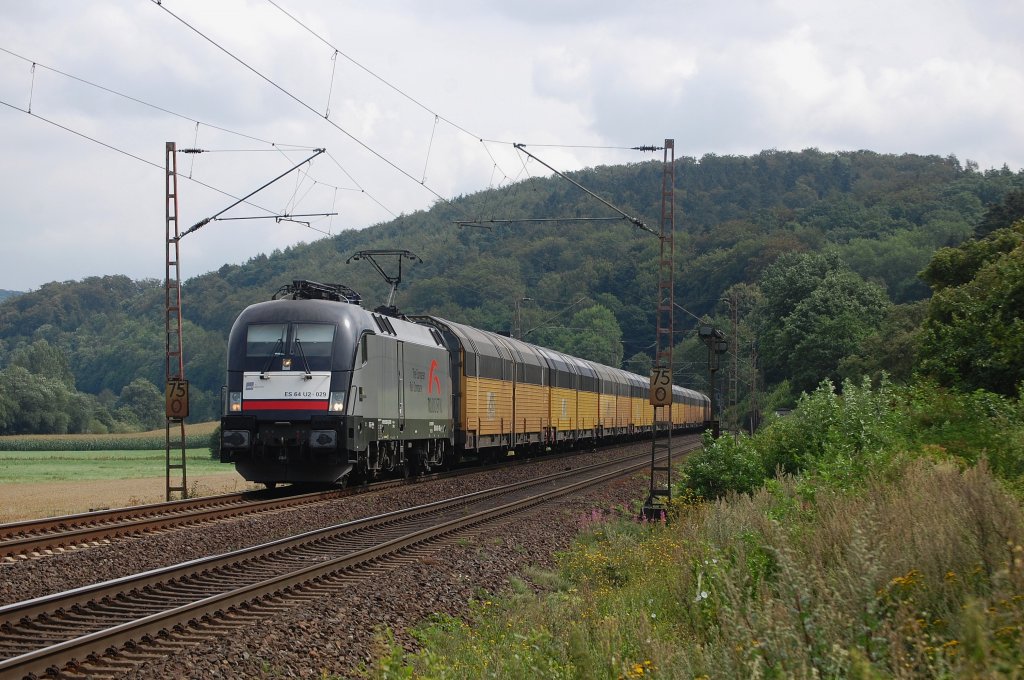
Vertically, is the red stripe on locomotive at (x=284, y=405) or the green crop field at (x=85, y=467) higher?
the red stripe on locomotive at (x=284, y=405)

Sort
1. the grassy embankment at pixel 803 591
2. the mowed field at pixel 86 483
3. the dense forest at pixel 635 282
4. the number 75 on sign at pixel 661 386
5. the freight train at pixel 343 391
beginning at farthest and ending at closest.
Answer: the dense forest at pixel 635 282, the mowed field at pixel 86 483, the number 75 on sign at pixel 661 386, the freight train at pixel 343 391, the grassy embankment at pixel 803 591

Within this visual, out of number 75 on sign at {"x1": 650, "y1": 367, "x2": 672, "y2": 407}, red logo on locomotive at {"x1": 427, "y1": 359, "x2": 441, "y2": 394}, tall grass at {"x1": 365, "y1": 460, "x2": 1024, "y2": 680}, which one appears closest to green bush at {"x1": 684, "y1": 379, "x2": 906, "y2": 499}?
number 75 on sign at {"x1": 650, "y1": 367, "x2": 672, "y2": 407}

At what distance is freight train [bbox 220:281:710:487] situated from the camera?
67.2 ft

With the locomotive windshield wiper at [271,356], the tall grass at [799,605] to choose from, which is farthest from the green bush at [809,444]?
the locomotive windshield wiper at [271,356]

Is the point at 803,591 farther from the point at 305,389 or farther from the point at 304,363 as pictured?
the point at 304,363

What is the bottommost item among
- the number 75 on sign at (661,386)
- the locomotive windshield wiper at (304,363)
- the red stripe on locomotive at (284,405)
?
the red stripe on locomotive at (284,405)

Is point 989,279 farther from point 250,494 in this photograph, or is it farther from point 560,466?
point 250,494

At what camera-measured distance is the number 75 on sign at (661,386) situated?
2075cm

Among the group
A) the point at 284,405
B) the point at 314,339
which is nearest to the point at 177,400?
the point at 284,405

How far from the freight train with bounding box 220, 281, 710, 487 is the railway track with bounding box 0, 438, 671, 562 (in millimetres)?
913

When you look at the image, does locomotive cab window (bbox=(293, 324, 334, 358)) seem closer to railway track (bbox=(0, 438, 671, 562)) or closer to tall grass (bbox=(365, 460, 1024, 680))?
railway track (bbox=(0, 438, 671, 562))

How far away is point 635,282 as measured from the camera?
128625 millimetres

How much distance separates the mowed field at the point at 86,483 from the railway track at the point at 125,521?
260 centimetres

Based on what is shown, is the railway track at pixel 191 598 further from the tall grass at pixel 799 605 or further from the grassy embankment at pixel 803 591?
the tall grass at pixel 799 605
